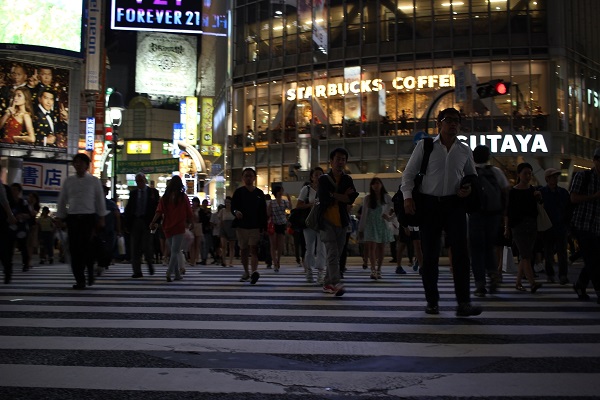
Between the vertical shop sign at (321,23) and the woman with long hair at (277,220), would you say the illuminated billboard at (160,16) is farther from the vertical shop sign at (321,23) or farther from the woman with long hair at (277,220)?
the woman with long hair at (277,220)

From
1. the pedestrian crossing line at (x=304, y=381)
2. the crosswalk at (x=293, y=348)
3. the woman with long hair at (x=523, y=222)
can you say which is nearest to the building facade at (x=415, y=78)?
the woman with long hair at (x=523, y=222)

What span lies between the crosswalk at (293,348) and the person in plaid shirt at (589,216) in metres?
0.53

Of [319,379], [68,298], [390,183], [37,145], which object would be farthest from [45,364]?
[37,145]

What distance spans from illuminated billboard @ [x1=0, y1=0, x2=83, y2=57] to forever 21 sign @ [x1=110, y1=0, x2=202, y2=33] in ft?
21.7

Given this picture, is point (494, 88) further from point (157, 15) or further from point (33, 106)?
point (33, 106)

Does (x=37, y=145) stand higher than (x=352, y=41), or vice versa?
(x=352, y=41)

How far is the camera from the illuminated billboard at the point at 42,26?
44.7 m

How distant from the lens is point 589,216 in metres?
8.09

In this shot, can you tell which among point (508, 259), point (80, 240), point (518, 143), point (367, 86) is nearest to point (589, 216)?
point (508, 259)

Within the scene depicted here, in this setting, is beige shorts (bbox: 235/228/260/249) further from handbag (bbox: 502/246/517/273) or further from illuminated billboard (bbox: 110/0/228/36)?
illuminated billboard (bbox: 110/0/228/36)

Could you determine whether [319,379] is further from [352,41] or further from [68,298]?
[352,41]

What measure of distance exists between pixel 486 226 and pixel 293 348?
476 centimetres

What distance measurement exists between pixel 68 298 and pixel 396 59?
3150 cm

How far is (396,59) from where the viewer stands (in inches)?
1492
